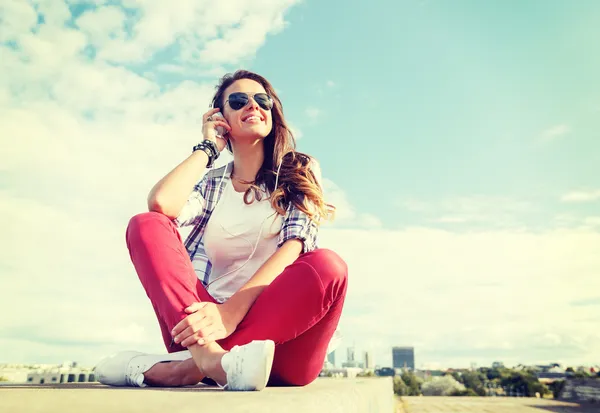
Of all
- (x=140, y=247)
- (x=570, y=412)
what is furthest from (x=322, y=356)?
(x=570, y=412)

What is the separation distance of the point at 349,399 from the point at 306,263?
51cm

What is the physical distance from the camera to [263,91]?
2.78 metres

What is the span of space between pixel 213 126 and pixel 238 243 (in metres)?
0.69

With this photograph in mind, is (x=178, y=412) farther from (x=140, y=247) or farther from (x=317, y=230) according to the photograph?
(x=317, y=230)

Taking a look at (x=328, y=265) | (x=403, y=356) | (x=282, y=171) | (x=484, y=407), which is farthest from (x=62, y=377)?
(x=403, y=356)

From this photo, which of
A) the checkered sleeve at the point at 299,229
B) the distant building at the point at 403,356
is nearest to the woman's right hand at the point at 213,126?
the checkered sleeve at the point at 299,229

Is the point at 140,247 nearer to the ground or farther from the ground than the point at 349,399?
A: farther from the ground

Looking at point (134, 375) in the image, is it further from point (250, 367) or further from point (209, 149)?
point (209, 149)

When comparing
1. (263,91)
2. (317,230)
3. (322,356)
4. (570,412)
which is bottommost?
(570,412)

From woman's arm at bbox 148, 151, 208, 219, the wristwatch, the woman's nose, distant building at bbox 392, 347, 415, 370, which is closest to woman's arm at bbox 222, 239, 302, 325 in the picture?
woman's arm at bbox 148, 151, 208, 219

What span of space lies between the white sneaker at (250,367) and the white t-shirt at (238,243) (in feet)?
2.65

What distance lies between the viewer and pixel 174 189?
215 cm

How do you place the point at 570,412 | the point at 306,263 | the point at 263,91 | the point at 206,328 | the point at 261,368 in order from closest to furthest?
the point at 261,368 < the point at 206,328 < the point at 306,263 < the point at 263,91 < the point at 570,412

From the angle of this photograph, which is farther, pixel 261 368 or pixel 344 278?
pixel 344 278
